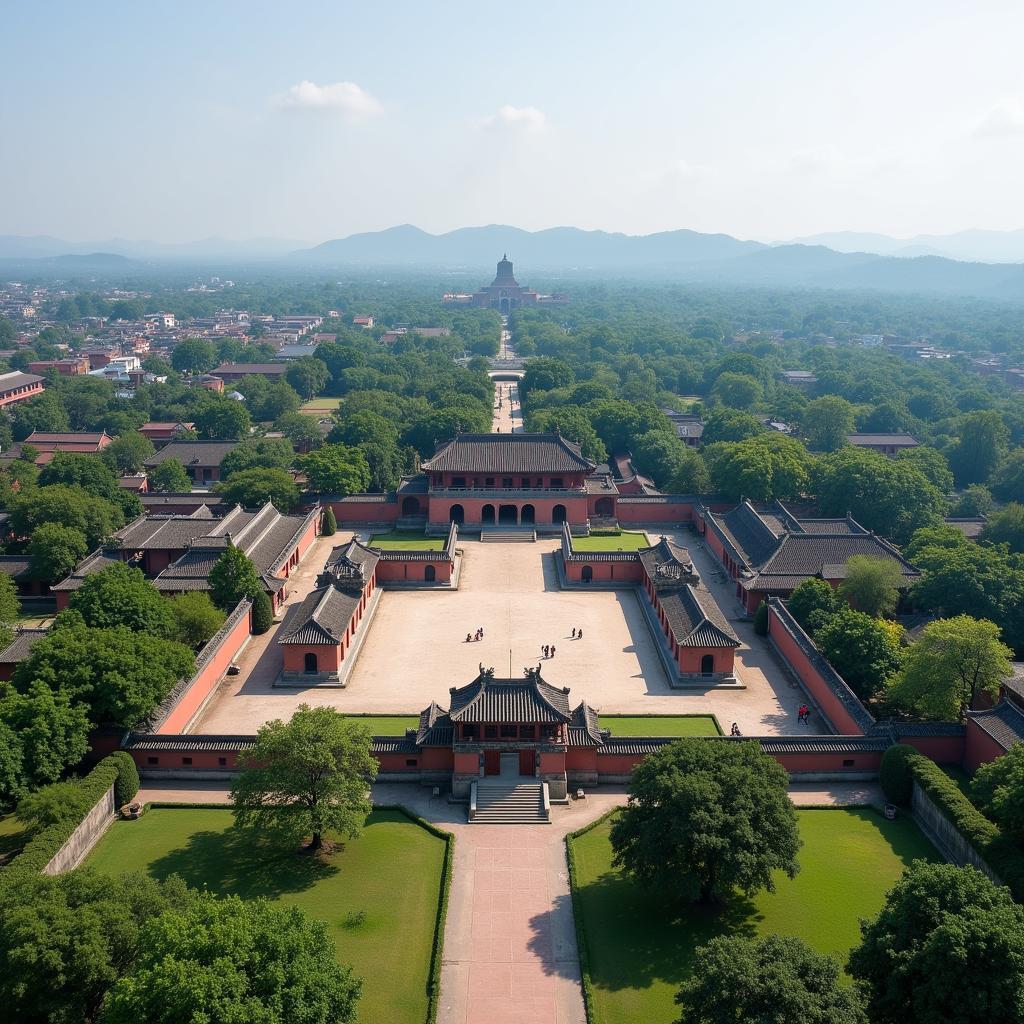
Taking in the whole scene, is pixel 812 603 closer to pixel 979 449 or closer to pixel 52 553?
pixel 52 553

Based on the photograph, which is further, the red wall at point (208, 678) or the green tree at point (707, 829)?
the red wall at point (208, 678)

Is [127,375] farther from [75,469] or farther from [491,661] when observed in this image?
[491,661]

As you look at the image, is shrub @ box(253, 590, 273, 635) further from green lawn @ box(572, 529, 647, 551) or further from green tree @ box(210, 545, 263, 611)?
green lawn @ box(572, 529, 647, 551)

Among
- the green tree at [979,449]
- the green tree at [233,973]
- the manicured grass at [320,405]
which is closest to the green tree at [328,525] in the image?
the green tree at [233,973]

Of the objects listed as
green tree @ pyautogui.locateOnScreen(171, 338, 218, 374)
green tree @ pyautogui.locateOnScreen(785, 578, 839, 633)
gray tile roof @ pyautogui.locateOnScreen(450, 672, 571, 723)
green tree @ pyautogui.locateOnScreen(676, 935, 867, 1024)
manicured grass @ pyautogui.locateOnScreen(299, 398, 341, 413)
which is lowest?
manicured grass @ pyautogui.locateOnScreen(299, 398, 341, 413)

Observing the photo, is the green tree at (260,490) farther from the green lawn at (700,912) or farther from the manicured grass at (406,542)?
the green lawn at (700,912)

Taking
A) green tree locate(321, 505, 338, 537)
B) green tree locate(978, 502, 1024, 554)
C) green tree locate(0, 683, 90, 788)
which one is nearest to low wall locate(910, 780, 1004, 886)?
green tree locate(978, 502, 1024, 554)
